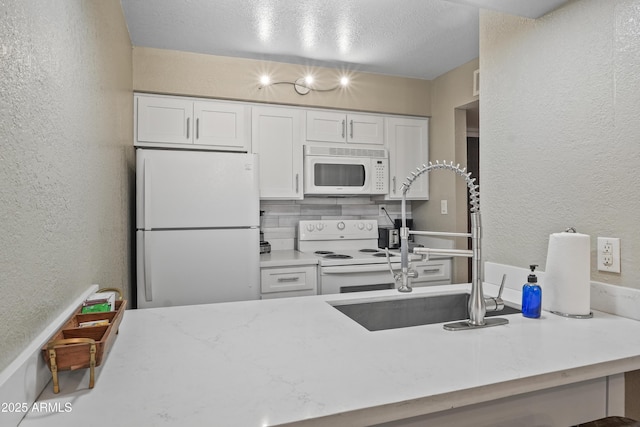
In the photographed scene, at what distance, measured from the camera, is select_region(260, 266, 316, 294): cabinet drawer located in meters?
2.76

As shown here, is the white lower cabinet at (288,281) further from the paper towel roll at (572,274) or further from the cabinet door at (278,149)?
the paper towel roll at (572,274)

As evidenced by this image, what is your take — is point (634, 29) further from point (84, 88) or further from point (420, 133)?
point (420, 133)

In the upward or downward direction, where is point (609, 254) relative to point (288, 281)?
upward

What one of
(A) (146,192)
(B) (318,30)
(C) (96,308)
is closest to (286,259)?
(A) (146,192)

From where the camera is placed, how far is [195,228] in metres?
2.53

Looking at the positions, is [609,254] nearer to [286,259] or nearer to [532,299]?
[532,299]

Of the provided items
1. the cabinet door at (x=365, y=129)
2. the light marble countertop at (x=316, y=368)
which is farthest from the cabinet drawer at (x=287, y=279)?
the light marble countertop at (x=316, y=368)

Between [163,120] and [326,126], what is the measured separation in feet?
4.26

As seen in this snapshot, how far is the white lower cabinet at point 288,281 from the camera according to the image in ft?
9.05

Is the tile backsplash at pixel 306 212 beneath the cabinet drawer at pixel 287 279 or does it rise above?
above

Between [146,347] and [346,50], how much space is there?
2.58m

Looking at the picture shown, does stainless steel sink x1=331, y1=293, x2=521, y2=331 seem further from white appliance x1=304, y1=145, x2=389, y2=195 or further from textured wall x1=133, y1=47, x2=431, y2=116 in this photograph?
textured wall x1=133, y1=47, x2=431, y2=116

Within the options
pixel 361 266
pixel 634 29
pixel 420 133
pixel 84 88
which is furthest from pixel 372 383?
pixel 420 133

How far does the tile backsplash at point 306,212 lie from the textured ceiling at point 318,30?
3.93 ft
